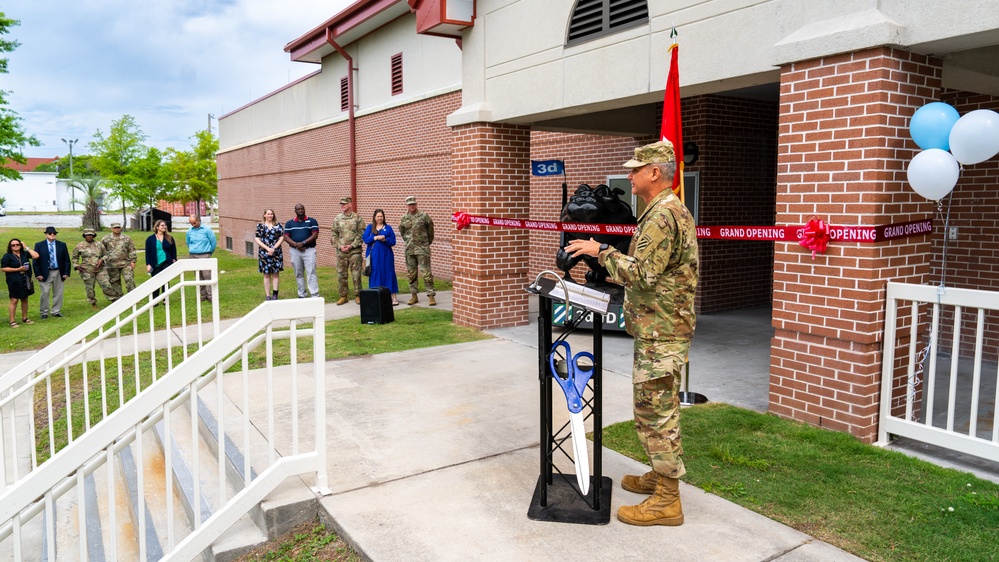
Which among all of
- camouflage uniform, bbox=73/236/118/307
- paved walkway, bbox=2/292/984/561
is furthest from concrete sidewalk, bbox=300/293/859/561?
camouflage uniform, bbox=73/236/118/307

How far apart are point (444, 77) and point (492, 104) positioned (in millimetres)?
6265

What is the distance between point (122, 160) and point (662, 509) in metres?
51.1

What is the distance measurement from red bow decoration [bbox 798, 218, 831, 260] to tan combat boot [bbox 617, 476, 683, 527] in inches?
90.9

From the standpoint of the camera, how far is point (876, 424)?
16.3 ft

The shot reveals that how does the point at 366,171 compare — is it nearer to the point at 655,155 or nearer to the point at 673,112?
the point at 673,112

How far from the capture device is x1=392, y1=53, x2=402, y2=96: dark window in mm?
16516

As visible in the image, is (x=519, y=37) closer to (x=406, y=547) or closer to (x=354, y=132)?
(x=406, y=547)

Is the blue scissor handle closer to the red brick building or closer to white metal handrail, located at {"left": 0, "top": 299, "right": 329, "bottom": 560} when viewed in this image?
white metal handrail, located at {"left": 0, "top": 299, "right": 329, "bottom": 560}

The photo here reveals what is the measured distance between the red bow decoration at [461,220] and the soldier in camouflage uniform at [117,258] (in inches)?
298

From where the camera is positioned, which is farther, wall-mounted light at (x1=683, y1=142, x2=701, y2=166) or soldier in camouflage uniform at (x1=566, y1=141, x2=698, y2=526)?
wall-mounted light at (x1=683, y1=142, x2=701, y2=166)

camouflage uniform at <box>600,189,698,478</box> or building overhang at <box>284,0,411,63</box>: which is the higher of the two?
building overhang at <box>284,0,411,63</box>

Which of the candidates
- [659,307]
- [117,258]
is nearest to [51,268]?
[117,258]

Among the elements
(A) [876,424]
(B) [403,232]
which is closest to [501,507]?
(A) [876,424]

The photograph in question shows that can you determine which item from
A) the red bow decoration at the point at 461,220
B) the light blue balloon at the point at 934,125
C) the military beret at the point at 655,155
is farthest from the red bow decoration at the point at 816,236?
the red bow decoration at the point at 461,220
